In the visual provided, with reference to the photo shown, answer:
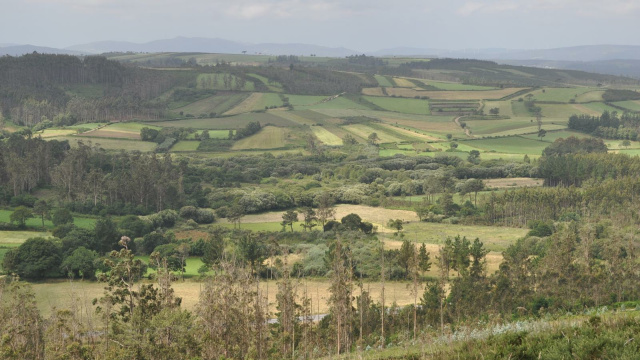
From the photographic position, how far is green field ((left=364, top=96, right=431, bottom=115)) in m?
179

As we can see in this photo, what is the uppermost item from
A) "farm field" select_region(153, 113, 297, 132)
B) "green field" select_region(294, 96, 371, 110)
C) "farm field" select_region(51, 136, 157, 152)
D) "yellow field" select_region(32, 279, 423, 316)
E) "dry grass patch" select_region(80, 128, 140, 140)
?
"green field" select_region(294, 96, 371, 110)

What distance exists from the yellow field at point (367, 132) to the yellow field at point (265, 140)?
17002mm

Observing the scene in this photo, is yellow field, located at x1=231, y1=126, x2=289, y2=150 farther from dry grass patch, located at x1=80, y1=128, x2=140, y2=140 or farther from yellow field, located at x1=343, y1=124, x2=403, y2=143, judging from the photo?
dry grass patch, located at x1=80, y1=128, x2=140, y2=140

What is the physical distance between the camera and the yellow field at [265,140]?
132 metres

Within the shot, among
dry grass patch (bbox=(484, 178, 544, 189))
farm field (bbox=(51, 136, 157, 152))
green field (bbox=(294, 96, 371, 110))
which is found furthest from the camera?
green field (bbox=(294, 96, 371, 110))

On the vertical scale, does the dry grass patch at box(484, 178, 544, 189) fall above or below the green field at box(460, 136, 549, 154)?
below

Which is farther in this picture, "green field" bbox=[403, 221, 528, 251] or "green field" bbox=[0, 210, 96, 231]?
"green field" bbox=[0, 210, 96, 231]

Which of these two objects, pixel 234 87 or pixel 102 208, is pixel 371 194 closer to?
pixel 102 208

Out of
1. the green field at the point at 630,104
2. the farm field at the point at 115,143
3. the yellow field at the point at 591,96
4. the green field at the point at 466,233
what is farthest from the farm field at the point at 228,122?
the green field at the point at 630,104

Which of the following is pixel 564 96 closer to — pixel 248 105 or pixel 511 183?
pixel 248 105

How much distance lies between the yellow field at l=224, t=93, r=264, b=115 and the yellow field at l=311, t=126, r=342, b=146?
25928mm

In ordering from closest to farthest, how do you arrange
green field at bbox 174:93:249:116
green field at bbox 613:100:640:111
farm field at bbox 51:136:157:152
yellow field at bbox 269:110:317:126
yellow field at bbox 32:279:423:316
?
yellow field at bbox 32:279:423:316 → farm field at bbox 51:136:157:152 → yellow field at bbox 269:110:317:126 → green field at bbox 174:93:249:116 → green field at bbox 613:100:640:111

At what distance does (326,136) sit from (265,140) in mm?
15053

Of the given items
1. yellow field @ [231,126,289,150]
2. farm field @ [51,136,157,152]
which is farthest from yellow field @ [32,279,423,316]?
yellow field @ [231,126,289,150]
